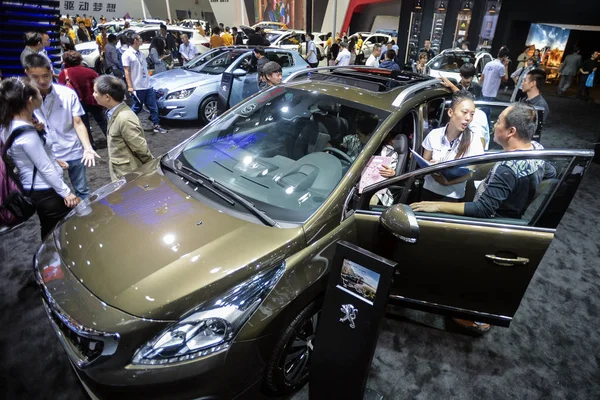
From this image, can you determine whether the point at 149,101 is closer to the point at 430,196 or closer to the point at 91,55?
the point at 430,196

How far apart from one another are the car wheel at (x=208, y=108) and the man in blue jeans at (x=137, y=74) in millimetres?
797

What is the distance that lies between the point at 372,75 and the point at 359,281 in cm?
218

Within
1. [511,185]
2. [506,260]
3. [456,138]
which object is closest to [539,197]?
[511,185]

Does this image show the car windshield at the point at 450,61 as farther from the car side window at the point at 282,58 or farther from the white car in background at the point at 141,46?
the white car in background at the point at 141,46

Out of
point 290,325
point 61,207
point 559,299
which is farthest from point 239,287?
point 559,299

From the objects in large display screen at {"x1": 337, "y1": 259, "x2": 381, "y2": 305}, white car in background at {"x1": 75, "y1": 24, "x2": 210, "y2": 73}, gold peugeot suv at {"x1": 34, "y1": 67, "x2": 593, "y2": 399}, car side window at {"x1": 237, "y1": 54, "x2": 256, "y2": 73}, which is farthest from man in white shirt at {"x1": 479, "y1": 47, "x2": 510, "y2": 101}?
white car in background at {"x1": 75, "y1": 24, "x2": 210, "y2": 73}

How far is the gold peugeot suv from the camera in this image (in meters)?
1.47

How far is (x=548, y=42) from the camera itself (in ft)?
43.3

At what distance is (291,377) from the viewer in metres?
1.93

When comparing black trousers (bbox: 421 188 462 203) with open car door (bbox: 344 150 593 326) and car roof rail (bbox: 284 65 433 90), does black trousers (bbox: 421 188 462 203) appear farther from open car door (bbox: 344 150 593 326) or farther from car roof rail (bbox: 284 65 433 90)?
car roof rail (bbox: 284 65 433 90)

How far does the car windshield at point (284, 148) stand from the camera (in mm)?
2002

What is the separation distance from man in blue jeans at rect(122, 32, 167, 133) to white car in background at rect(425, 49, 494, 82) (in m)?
7.12

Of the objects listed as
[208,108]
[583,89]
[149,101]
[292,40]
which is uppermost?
[292,40]

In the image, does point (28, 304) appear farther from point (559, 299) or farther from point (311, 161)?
point (559, 299)
